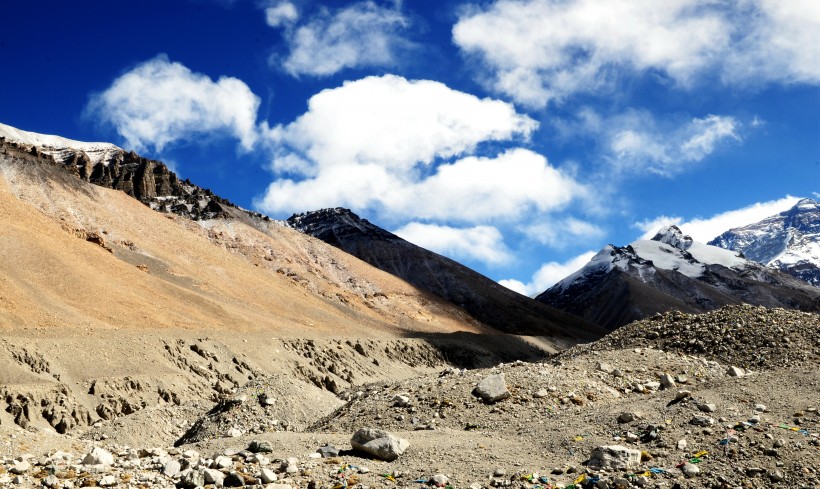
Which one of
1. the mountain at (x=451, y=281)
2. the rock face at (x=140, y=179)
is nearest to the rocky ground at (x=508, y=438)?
the rock face at (x=140, y=179)

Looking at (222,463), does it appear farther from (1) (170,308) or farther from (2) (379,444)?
(1) (170,308)

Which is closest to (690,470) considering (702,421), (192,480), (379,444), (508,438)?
(702,421)

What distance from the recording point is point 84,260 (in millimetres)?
54000

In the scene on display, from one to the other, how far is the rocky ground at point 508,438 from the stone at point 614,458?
24 millimetres

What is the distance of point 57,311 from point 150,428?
1946cm

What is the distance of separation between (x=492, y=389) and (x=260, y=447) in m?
7.07

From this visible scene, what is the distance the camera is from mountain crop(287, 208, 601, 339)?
113 m

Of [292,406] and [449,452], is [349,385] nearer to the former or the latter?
[292,406]

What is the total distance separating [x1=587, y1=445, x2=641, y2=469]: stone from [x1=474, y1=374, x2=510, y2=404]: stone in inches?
225

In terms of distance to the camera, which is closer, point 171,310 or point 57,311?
point 57,311

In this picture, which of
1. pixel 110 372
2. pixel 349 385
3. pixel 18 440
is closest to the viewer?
pixel 18 440

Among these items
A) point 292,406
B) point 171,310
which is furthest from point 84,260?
point 292,406

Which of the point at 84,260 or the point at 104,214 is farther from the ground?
the point at 104,214

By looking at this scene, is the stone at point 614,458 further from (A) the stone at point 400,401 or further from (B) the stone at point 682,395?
(A) the stone at point 400,401
